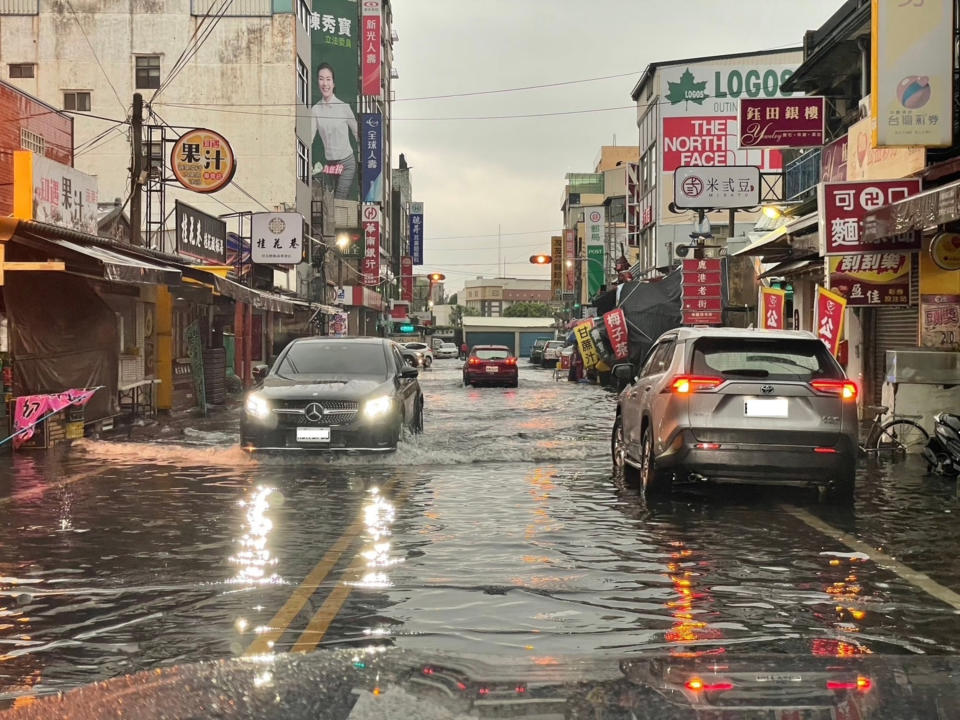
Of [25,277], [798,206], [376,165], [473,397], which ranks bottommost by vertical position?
[473,397]

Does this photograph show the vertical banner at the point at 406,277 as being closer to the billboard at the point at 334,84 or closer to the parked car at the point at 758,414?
the billboard at the point at 334,84

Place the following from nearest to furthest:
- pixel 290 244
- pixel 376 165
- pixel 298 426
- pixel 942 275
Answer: pixel 298 426 < pixel 942 275 < pixel 290 244 < pixel 376 165

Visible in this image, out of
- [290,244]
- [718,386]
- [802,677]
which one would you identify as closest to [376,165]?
[290,244]

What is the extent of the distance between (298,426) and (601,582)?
7.78 meters

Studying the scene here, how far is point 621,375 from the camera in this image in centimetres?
1341

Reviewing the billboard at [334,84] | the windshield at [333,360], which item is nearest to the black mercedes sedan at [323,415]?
the windshield at [333,360]

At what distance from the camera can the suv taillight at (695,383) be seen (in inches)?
419

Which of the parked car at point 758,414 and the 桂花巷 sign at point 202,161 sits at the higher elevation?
the 桂花巷 sign at point 202,161

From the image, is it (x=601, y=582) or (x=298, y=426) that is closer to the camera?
(x=601, y=582)

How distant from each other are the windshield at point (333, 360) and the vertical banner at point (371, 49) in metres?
65.7

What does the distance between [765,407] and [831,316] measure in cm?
856

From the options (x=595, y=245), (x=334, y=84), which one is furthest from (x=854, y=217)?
(x=595, y=245)

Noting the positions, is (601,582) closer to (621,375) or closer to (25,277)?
(621,375)

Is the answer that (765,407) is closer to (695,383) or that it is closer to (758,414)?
(758,414)
